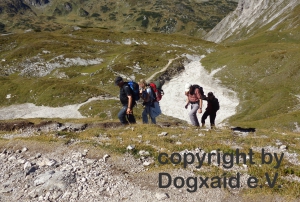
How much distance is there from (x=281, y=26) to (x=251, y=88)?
422 ft

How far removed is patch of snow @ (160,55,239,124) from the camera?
5288 centimetres

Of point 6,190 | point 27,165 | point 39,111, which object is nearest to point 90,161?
point 27,165

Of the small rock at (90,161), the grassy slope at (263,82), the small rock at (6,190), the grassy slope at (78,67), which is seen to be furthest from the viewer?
the grassy slope at (78,67)

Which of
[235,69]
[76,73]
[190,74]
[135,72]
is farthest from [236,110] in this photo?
[76,73]

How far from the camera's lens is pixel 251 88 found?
61.6 meters

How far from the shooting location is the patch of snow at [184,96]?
173 feet

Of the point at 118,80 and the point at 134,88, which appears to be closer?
the point at 118,80

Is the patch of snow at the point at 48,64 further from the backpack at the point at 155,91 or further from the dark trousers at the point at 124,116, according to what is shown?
the backpack at the point at 155,91

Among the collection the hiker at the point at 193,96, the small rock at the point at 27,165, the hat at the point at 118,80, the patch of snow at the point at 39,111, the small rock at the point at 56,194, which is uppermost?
the hat at the point at 118,80

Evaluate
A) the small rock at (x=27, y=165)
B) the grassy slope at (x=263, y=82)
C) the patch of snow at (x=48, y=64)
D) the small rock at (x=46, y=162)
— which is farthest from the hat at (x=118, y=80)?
the patch of snow at (x=48, y=64)

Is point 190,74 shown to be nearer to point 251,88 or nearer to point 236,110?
point 251,88

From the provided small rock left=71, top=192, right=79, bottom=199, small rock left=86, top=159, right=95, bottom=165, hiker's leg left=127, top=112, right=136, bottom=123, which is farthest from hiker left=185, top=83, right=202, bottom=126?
small rock left=71, top=192, right=79, bottom=199

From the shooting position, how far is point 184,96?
6278 cm

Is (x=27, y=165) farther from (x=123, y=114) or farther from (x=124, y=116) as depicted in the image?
(x=124, y=116)
